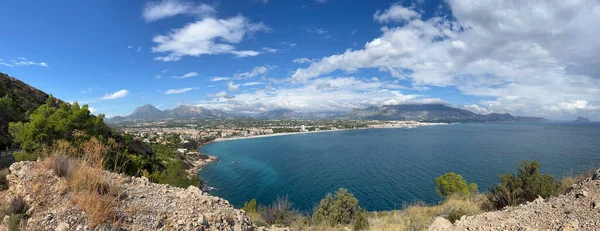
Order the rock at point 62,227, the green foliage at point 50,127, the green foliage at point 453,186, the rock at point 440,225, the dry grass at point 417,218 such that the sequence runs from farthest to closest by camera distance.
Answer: the green foliage at point 453,186, the green foliage at point 50,127, the dry grass at point 417,218, the rock at point 440,225, the rock at point 62,227

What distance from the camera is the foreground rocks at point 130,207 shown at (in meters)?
4.39

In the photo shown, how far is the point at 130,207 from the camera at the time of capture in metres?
5.05

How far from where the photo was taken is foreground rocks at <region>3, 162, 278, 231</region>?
439 centimetres

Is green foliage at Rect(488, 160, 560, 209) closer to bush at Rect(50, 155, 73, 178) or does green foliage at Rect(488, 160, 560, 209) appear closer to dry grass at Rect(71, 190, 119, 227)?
dry grass at Rect(71, 190, 119, 227)

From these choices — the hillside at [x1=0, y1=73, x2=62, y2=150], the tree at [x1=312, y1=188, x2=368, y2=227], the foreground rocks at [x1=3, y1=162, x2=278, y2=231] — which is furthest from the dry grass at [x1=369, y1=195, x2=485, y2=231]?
the hillside at [x1=0, y1=73, x2=62, y2=150]

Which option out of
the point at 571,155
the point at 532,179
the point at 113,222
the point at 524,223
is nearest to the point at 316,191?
the point at 532,179

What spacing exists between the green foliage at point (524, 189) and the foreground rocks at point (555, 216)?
137 inches

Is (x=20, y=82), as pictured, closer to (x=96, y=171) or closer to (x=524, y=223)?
(x=96, y=171)

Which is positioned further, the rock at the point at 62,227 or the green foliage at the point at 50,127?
the green foliage at the point at 50,127

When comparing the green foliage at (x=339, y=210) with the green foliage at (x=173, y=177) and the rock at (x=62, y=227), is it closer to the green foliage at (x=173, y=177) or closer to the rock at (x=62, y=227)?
the rock at (x=62, y=227)

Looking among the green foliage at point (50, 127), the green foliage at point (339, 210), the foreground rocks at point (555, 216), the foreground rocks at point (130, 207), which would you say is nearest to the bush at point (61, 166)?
the foreground rocks at point (130, 207)

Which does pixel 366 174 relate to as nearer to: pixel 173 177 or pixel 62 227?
pixel 173 177

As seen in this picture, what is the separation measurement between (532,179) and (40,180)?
17778mm

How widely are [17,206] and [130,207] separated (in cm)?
192
